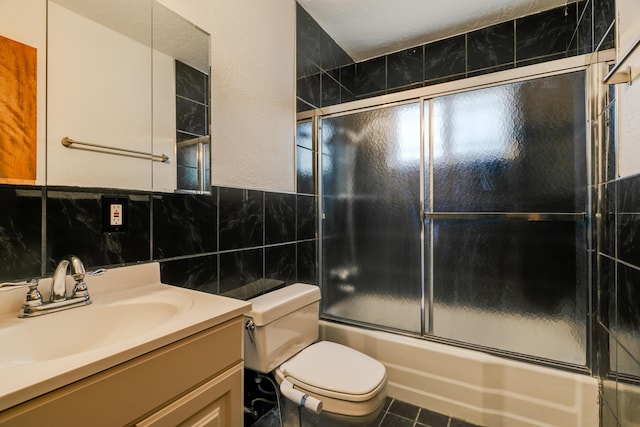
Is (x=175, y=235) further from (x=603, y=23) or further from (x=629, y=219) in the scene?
(x=603, y=23)

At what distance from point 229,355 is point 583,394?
1599 mm

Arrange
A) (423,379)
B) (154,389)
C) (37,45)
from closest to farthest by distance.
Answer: (154,389) → (37,45) → (423,379)

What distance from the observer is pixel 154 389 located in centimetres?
65

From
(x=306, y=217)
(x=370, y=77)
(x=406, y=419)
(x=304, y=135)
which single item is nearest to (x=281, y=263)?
(x=306, y=217)

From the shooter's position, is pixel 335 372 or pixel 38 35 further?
pixel 335 372

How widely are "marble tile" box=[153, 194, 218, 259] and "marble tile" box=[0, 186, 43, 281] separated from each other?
33 centimetres

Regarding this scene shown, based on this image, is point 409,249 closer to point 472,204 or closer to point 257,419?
point 472,204

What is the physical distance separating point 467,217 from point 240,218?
1.25 metres

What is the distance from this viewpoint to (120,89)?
1.02 meters

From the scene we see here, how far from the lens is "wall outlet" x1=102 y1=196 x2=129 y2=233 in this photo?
97 centimetres

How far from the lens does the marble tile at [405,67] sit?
233 centimetres

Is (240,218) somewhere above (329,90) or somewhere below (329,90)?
below

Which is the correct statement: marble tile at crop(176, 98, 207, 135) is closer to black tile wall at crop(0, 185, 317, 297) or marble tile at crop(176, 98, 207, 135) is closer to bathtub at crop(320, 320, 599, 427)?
black tile wall at crop(0, 185, 317, 297)

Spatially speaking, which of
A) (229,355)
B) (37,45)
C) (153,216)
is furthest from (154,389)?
(37,45)
